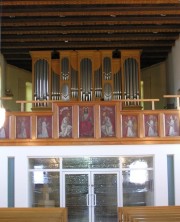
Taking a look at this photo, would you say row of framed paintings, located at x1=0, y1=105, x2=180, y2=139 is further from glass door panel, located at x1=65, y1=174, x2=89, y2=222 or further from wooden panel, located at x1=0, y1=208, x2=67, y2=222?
wooden panel, located at x1=0, y1=208, x2=67, y2=222

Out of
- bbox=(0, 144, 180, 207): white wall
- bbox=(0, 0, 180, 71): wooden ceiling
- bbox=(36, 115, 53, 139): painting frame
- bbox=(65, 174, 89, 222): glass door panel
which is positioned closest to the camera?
bbox=(0, 0, 180, 71): wooden ceiling

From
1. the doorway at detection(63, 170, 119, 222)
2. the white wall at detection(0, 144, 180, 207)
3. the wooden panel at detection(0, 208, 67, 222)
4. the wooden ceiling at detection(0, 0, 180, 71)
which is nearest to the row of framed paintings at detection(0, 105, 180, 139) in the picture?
the white wall at detection(0, 144, 180, 207)

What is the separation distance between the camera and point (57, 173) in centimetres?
1295

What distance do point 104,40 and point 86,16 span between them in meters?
2.46

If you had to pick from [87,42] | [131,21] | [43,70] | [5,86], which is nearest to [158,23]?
[131,21]

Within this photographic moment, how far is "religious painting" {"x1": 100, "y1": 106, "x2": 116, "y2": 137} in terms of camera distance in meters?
12.6

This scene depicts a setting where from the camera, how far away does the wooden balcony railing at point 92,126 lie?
12.5 meters

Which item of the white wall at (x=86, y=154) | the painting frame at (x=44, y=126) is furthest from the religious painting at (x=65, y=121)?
the white wall at (x=86, y=154)

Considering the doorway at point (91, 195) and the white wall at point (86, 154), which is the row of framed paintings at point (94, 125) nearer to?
the white wall at point (86, 154)

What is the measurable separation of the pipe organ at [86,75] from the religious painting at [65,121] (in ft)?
8.46

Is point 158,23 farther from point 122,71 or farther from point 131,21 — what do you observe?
point 122,71

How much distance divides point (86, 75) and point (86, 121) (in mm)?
3244

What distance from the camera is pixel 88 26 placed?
13.8 meters

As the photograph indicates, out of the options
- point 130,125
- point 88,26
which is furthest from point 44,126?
point 88,26
